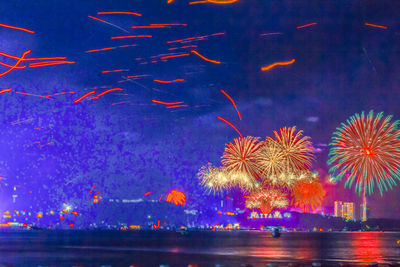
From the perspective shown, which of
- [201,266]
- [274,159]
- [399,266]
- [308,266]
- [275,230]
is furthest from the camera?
[275,230]

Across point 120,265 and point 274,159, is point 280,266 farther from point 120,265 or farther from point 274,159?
point 274,159

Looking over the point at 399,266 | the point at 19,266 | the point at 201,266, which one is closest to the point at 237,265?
the point at 201,266

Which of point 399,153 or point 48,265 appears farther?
point 399,153

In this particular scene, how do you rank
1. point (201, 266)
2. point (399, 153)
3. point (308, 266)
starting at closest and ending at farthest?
point (308, 266) → point (201, 266) → point (399, 153)

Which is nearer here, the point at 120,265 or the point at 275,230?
the point at 120,265

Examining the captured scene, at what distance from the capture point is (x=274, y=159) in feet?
475

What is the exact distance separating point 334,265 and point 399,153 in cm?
7293

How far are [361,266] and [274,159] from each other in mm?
92149

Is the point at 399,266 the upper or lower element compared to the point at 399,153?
lower

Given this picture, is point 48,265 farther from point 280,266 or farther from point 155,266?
point 280,266

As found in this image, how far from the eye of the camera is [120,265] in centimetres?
5872

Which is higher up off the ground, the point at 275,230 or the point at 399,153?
the point at 399,153

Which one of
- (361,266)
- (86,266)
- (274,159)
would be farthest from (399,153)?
(86,266)

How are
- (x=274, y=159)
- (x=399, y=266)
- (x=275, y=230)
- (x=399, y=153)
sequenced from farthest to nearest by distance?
(x=275, y=230)
(x=274, y=159)
(x=399, y=153)
(x=399, y=266)
